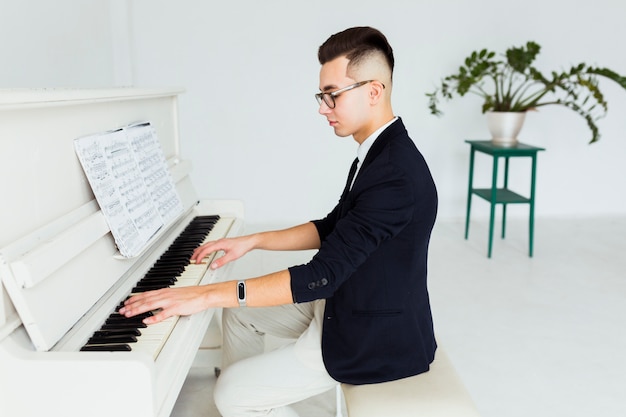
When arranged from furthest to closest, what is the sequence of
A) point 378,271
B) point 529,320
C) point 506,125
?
point 506,125 → point 529,320 → point 378,271

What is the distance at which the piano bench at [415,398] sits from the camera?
1.34 m

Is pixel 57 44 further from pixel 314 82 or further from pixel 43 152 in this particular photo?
pixel 43 152

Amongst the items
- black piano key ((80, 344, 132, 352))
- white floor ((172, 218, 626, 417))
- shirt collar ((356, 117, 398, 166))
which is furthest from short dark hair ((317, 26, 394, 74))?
white floor ((172, 218, 626, 417))

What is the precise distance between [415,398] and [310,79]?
3.42m

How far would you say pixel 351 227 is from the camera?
4.60 feet

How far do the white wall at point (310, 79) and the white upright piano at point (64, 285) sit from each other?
2.86m

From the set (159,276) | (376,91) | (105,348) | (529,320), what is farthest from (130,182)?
(529,320)

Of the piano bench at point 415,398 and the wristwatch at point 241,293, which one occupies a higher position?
the wristwatch at point 241,293

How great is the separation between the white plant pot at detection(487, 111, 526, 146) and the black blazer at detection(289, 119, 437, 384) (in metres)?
2.63

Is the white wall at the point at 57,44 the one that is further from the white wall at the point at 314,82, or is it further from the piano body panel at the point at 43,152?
the piano body panel at the point at 43,152

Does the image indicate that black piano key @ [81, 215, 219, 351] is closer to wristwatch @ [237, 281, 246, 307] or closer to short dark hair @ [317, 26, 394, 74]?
wristwatch @ [237, 281, 246, 307]

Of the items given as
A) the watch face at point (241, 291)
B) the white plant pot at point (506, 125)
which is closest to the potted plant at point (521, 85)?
the white plant pot at point (506, 125)

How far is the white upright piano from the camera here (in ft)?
3.45

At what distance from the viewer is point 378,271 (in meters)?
1.47
